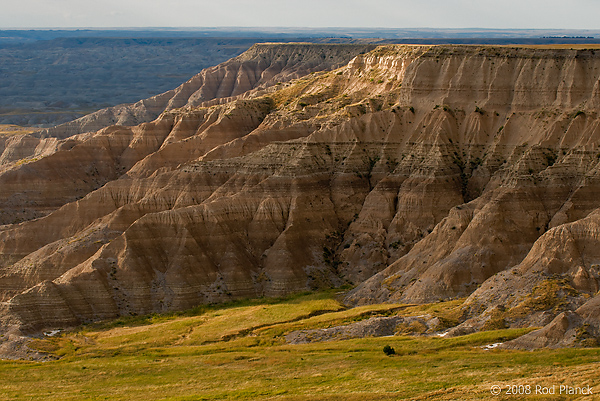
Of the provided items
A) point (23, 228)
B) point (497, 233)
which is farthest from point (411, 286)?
point (23, 228)

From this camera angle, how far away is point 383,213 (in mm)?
96875

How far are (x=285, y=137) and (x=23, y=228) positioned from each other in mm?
32526

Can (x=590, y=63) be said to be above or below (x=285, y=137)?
above

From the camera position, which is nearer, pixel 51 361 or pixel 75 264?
Result: pixel 51 361

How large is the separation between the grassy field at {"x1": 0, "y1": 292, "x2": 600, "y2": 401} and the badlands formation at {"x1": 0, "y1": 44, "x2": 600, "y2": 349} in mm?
4131

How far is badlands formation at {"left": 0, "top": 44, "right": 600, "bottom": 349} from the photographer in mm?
81000

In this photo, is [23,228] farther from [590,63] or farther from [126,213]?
[590,63]

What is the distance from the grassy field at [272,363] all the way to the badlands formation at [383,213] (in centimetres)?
413

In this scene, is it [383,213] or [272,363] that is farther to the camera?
[383,213]

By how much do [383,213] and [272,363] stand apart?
3341 centimetres

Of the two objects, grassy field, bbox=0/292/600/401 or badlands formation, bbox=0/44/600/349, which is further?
badlands formation, bbox=0/44/600/349

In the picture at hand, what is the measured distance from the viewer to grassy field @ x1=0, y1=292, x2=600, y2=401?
56.4 metres

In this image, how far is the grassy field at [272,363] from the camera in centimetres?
5644

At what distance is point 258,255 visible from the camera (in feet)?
312
